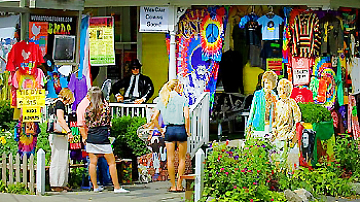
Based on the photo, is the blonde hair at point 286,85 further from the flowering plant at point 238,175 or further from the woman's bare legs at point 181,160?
the flowering plant at point 238,175

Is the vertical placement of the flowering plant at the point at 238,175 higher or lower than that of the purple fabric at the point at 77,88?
lower

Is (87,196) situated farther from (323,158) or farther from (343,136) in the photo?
(343,136)

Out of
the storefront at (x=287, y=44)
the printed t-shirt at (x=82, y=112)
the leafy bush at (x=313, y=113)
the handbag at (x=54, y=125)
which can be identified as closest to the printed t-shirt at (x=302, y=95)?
the storefront at (x=287, y=44)

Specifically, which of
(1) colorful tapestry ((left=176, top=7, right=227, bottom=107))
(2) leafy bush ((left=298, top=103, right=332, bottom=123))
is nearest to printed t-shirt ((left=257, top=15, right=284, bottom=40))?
(1) colorful tapestry ((left=176, top=7, right=227, bottom=107))

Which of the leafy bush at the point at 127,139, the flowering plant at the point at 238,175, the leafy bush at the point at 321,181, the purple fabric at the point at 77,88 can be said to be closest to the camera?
the flowering plant at the point at 238,175

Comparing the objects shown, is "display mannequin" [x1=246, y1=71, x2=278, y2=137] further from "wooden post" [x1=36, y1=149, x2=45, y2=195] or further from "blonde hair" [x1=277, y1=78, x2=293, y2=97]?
"wooden post" [x1=36, y1=149, x2=45, y2=195]

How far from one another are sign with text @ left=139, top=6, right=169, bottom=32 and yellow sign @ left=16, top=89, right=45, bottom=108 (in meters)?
3.05

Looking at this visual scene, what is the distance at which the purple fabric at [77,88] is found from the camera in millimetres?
14492

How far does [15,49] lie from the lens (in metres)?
13.1

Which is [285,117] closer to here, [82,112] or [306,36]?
[306,36]

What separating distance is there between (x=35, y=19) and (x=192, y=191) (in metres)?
3.79

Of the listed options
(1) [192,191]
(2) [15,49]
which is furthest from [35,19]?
(1) [192,191]

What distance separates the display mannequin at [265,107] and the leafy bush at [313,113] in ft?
2.40

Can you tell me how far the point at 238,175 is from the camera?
10.7 metres
